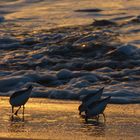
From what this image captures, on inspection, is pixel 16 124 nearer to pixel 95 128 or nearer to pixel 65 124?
pixel 65 124

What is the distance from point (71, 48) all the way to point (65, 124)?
338 inches

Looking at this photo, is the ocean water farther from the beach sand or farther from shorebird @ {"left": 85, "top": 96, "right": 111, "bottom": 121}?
shorebird @ {"left": 85, "top": 96, "right": 111, "bottom": 121}

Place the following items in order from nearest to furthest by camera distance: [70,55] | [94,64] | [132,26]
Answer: [94,64] < [70,55] < [132,26]

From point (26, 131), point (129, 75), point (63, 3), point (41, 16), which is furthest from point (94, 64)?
point (63, 3)

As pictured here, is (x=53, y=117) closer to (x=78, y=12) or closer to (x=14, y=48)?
(x=14, y=48)

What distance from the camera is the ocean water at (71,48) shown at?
12047 millimetres

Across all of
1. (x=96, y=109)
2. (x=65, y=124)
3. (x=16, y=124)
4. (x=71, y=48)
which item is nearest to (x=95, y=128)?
(x=65, y=124)

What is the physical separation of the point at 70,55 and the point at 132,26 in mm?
3740

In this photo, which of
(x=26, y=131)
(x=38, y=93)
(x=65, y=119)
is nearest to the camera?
(x=26, y=131)

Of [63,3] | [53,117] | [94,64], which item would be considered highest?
[53,117]

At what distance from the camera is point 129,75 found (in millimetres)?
13000

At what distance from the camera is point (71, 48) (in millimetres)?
17031

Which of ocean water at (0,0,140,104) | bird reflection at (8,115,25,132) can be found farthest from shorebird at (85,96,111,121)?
ocean water at (0,0,140,104)

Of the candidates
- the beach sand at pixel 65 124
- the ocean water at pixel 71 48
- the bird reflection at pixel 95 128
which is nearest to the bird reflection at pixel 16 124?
the beach sand at pixel 65 124
